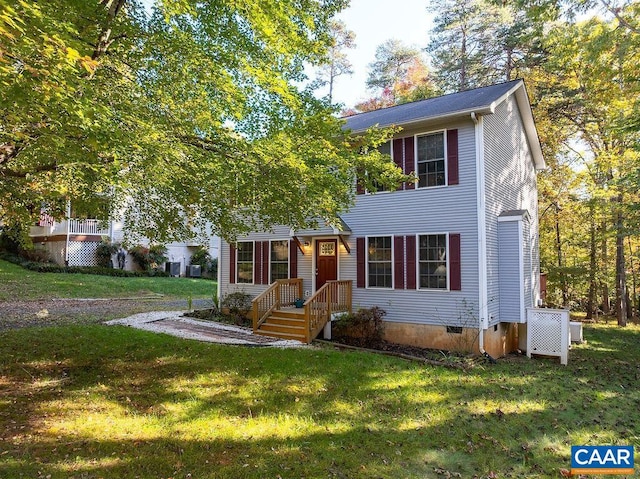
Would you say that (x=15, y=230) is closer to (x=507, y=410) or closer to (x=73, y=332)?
(x=73, y=332)

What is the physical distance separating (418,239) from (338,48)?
70.5 feet

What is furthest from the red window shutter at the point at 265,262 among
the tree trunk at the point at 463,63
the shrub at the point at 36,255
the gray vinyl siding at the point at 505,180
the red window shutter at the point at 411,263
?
the tree trunk at the point at 463,63

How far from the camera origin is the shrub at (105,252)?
2313cm

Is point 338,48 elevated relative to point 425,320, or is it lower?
elevated

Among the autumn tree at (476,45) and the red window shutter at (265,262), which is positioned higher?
the autumn tree at (476,45)

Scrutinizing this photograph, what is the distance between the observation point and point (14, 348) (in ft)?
27.0

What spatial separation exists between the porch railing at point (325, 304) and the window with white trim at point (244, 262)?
12.0ft

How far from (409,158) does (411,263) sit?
9.40 feet

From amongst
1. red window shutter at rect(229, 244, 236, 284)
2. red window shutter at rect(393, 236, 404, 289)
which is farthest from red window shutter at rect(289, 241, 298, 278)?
red window shutter at rect(393, 236, 404, 289)

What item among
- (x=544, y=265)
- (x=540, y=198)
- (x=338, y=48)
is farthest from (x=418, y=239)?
(x=338, y=48)

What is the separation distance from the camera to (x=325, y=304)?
10766 millimetres

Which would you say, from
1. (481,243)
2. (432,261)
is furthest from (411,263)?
(481,243)

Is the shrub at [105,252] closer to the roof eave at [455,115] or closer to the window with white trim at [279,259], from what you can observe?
the window with white trim at [279,259]

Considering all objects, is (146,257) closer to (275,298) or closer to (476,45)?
(275,298)
